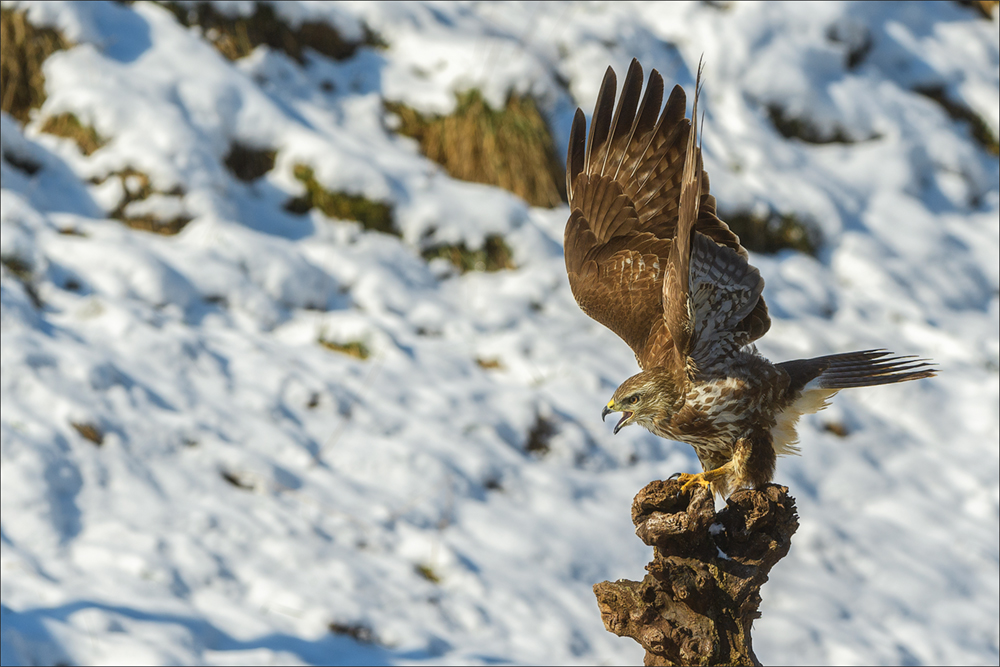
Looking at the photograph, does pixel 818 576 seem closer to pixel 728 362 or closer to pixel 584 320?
pixel 584 320

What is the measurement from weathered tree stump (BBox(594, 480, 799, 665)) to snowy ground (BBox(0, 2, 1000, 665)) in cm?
154

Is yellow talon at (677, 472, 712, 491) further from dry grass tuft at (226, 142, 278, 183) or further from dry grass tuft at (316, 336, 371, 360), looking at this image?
dry grass tuft at (226, 142, 278, 183)

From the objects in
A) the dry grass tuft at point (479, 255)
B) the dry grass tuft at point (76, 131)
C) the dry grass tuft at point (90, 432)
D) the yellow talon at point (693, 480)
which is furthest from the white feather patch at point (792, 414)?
the dry grass tuft at point (76, 131)

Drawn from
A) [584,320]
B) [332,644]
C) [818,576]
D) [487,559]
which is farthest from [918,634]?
[332,644]

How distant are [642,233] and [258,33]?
4.50 meters

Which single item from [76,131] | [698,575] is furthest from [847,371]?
[76,131]

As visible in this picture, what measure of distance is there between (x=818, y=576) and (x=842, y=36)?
5683 millimetres

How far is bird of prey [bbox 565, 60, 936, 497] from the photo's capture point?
2559 millimetres

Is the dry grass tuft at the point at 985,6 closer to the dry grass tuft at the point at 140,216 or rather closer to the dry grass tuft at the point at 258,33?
the dry grass tuft at the point at 258,33

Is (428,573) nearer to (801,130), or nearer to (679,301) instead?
(679,301)

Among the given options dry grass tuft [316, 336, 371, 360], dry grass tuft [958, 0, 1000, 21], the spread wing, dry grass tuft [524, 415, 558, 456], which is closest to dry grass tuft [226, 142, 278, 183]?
dry grass tuft [316, 336, 371, 360]

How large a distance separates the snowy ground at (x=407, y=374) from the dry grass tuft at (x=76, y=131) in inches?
2.7

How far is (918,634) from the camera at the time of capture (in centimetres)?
466

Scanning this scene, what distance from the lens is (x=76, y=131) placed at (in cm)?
571
